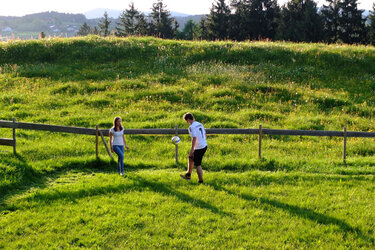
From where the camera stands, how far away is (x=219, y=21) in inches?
1924

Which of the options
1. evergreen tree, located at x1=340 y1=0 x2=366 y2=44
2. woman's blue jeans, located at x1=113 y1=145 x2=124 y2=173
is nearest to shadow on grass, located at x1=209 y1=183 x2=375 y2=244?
woman's blue jeans, located at x1=113 y1=145 x2=124 y2=173

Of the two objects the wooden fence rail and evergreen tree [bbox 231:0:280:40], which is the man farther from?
evergreen tree [bbox 231:0:280:40]

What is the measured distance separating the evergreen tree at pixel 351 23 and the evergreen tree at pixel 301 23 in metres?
4.51

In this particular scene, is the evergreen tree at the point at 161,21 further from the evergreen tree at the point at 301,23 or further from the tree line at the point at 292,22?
the evergreen tree at the point at 301,23

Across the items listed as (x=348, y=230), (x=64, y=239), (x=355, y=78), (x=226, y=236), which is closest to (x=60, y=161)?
(x=64, y=239)

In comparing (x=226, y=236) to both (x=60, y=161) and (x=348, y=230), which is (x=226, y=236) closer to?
(x=348, y=230)

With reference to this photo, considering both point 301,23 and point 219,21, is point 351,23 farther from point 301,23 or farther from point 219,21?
point 219,21

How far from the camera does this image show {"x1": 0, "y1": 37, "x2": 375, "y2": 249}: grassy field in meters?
6.74

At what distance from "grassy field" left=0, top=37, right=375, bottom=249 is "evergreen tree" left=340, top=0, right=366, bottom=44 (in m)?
22.5

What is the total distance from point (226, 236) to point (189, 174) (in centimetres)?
311

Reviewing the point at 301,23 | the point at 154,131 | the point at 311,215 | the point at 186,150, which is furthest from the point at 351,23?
the point at 311,215

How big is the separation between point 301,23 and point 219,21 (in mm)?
12468

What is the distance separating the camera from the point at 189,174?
9.39 metres

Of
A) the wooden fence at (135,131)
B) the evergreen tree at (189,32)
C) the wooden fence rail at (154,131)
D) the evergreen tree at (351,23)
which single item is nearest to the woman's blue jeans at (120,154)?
the wooden fence at (135,131)
